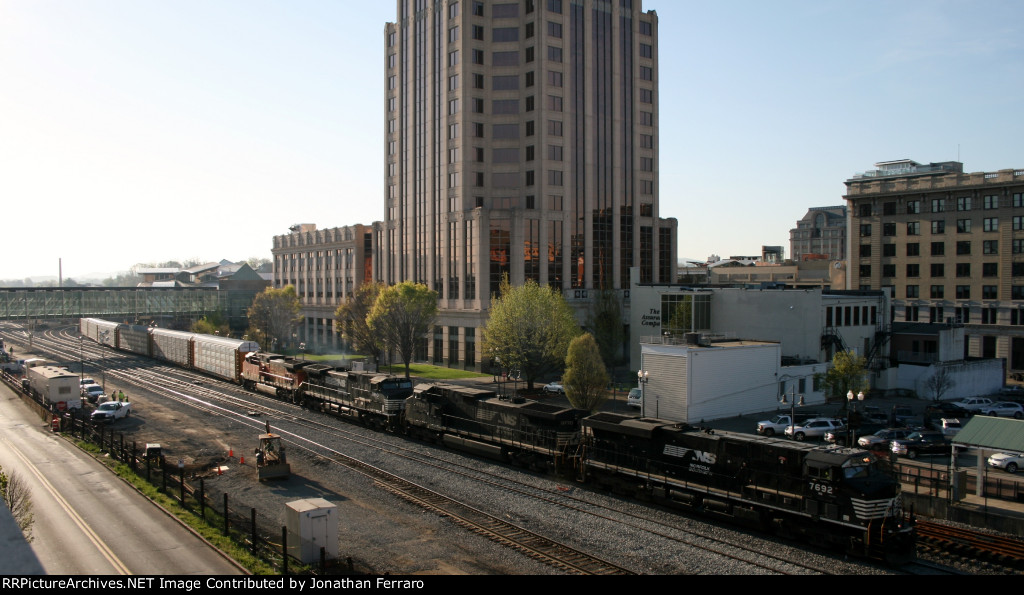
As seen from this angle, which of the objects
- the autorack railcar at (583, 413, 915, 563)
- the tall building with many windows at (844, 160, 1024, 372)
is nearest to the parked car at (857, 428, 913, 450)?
the autorack railcar at (583, 413, 915, 563)

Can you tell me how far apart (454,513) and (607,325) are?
171ft

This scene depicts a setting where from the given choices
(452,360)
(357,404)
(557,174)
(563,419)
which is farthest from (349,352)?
(563,419)

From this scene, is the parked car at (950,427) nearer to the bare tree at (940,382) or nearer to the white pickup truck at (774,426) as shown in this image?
the white pickup truck at (774,426)

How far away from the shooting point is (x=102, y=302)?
115 meters

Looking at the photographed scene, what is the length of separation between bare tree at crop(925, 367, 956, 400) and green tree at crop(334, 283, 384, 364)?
56271mm

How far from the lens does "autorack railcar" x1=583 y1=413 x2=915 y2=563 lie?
2220 centimetres

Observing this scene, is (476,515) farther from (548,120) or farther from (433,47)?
(433,47)

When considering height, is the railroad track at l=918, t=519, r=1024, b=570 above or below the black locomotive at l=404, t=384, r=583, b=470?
below

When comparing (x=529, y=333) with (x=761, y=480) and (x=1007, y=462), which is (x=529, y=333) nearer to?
(x=1007, y=462)

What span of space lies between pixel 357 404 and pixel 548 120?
50.3 metres

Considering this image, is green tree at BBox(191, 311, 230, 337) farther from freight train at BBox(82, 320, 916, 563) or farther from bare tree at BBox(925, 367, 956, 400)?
bare tree at BBox(925, 367, 956, 400)

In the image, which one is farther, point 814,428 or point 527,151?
point 527,151

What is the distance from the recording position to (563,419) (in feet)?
109

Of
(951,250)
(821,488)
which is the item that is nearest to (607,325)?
(951,250)
